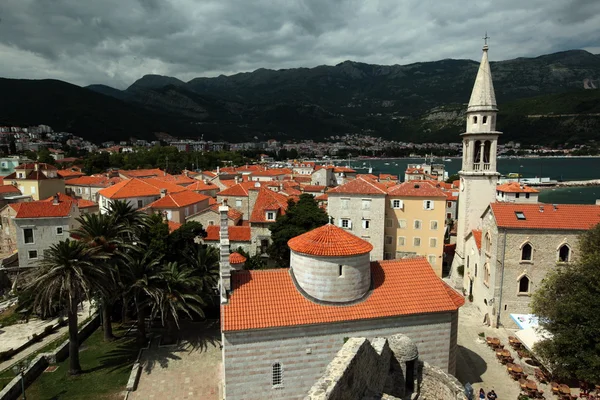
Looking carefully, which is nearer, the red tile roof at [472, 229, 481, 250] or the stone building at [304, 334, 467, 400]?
the stone building at [304, 334, 467, 400]

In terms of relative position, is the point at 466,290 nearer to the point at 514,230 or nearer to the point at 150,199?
the point at 514,230

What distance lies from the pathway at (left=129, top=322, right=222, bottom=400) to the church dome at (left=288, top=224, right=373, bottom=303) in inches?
272

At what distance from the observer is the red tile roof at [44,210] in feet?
120

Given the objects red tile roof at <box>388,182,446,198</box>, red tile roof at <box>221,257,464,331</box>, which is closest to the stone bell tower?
red tile roof at <box>388,182,446,198</box>

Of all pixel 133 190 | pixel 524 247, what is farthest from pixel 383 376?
pixel 133 190

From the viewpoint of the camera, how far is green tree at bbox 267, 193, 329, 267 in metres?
33.0

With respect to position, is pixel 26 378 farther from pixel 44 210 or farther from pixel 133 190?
pixel 133 190

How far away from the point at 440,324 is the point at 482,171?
1977 cm

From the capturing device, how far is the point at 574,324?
17562 mm

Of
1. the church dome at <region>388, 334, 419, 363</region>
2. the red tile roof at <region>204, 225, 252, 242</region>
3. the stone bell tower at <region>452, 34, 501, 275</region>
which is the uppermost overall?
the stone bell tower at <region>452, 34, 501, 275</region>

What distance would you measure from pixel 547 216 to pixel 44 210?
44.4 meters

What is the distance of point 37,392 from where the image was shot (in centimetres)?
1866

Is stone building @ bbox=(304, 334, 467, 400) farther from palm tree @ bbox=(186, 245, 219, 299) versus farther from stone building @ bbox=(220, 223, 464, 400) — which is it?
palm tree @ bbox=(186, 245, 219, 299)

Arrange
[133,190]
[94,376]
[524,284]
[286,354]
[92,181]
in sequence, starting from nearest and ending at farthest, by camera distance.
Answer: [286,354] → [94,376] → [524,284] → [133,190] → [92,181]
